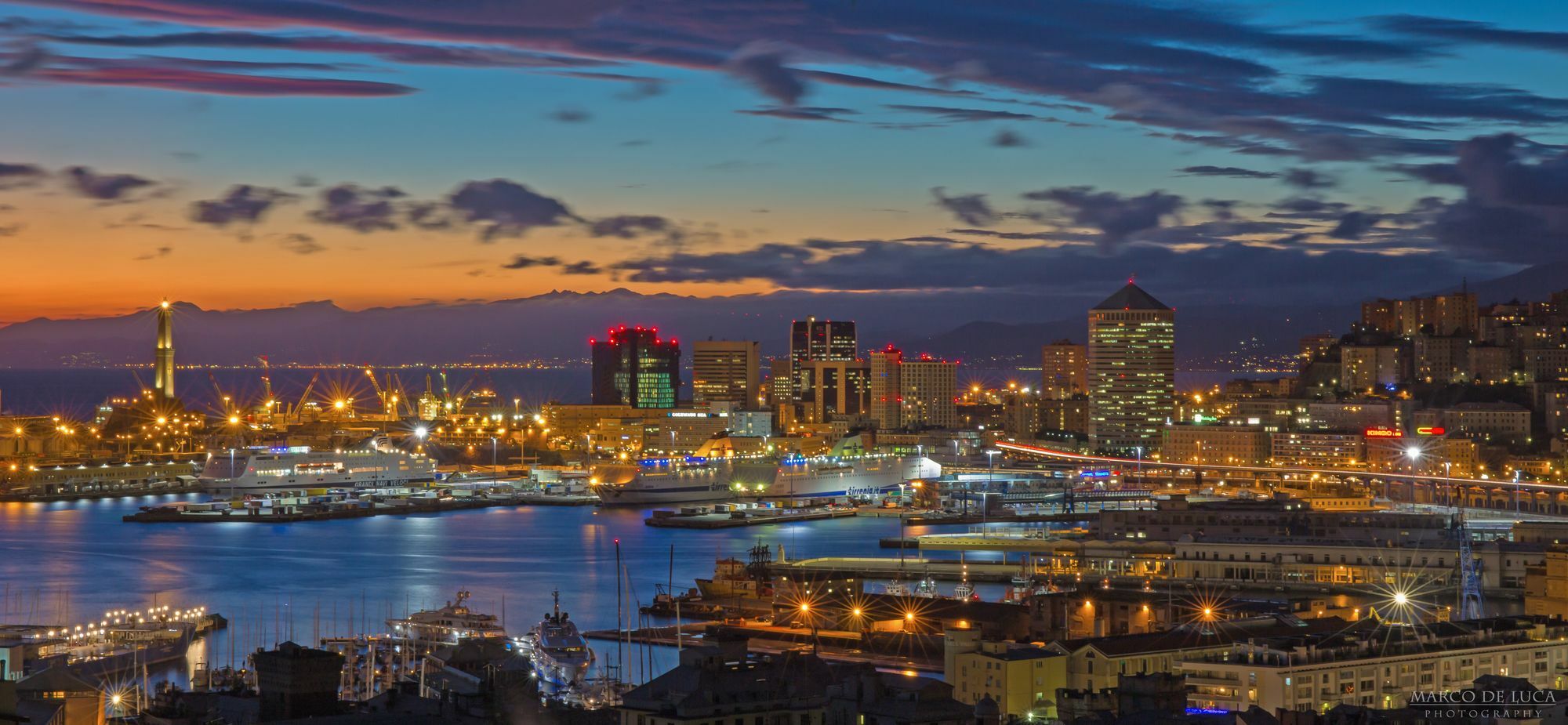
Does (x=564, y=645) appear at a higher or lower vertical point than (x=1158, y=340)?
lower

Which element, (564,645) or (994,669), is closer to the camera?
(994,669)

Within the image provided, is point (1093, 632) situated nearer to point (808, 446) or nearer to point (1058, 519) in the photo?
point (1058, 519)

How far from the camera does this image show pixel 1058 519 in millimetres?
31375

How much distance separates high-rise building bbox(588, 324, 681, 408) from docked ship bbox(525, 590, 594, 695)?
A: 157 ft

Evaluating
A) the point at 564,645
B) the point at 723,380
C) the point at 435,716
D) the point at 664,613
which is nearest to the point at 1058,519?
the point at 664,613

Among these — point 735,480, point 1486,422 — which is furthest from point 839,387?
point 735,480

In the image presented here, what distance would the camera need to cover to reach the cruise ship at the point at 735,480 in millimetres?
35344

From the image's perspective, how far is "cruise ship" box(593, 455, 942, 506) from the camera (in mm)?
35344

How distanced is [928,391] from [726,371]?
287 inches

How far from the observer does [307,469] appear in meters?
37.9

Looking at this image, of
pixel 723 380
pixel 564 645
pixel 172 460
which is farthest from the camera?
pixel 723 380

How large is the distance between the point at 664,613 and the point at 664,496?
1775cm

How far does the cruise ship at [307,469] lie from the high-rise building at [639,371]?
20364 mm

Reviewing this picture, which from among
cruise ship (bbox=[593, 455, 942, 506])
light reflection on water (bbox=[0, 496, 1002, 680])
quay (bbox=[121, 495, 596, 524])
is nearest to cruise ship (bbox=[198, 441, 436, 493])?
quay (bbox=[121, 495, 596, 524])
